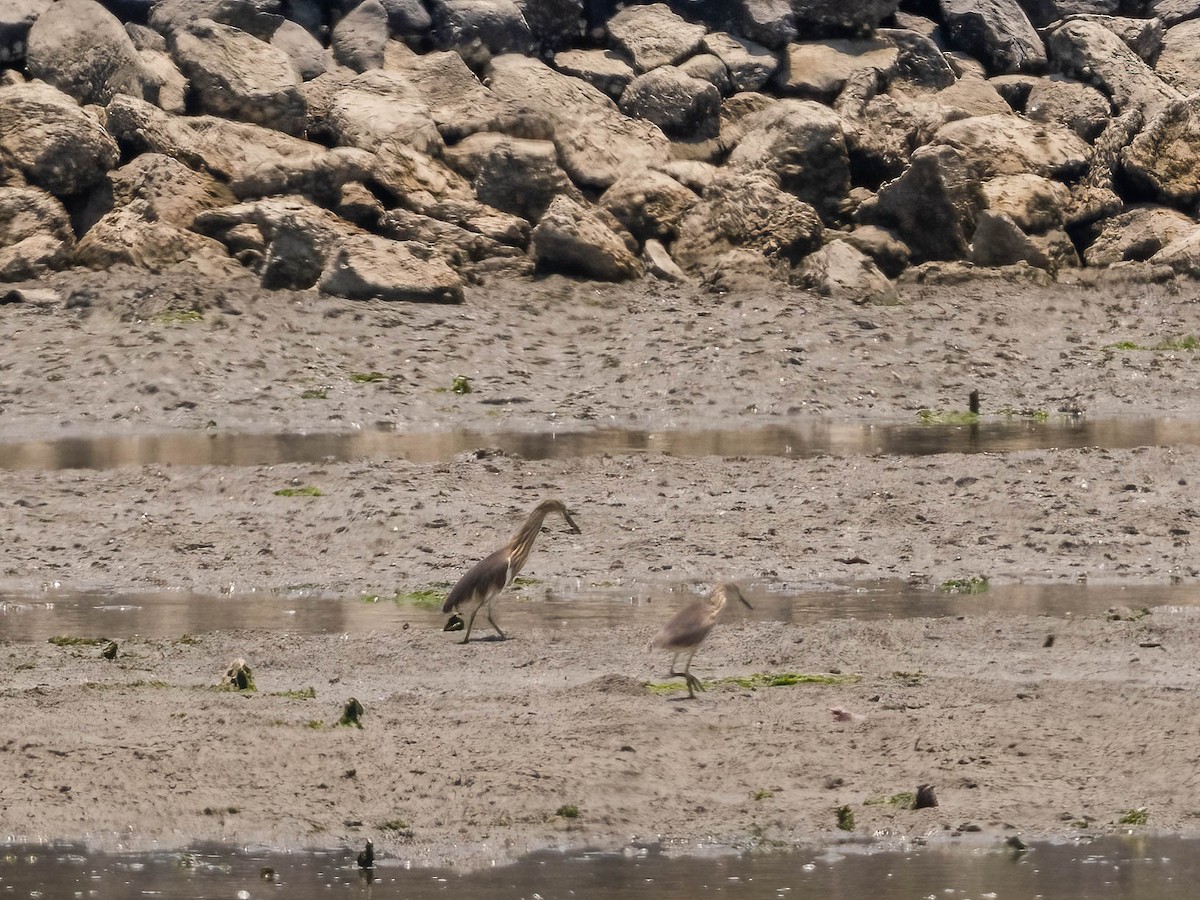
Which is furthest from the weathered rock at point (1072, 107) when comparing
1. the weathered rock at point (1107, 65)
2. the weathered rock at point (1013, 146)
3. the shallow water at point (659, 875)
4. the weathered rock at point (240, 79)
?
the shallow water at point (659, 875)

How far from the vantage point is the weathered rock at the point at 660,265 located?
1945cm

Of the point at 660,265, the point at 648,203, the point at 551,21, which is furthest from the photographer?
the point at 551,21

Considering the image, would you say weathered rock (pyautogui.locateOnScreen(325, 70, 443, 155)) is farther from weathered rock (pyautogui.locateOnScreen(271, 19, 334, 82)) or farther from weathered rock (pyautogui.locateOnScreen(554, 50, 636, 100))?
weathered rock (pyautogui.locateOnScreen(554, 50, 636, 100))

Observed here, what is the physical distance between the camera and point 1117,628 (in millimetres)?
8852

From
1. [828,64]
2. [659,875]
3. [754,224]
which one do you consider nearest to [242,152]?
[754,224]

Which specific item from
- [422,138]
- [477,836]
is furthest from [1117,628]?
[422,138]

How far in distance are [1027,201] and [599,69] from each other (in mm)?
5400

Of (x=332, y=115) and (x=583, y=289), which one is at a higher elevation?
(x=332, y=115)

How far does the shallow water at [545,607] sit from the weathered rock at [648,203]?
1018 cm

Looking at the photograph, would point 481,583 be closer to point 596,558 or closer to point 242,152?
point 596,558

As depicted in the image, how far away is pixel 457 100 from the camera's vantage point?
70.7 ft

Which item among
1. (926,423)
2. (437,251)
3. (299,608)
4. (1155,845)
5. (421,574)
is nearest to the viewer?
(1155,845)

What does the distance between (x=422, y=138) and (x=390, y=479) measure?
869 cm

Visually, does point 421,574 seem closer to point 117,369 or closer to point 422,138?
point 117,369
